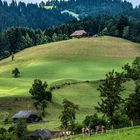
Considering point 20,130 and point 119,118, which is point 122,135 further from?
point 20,130

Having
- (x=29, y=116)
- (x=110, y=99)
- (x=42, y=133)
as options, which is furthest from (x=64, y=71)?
(x=110, y=99)

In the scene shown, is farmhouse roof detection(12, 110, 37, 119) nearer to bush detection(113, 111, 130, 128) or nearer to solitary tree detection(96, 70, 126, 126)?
solitary tree detection(96, 70, 126, 126)

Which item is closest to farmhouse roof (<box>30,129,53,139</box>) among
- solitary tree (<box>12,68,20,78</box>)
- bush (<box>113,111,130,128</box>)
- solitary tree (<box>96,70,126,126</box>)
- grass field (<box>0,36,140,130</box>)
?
grass field (<box>0,36,140,130</box>)

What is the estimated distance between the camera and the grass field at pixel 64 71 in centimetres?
10712

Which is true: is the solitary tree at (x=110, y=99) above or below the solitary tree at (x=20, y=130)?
above

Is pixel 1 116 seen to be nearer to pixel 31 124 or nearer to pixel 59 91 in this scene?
pixel 31 124

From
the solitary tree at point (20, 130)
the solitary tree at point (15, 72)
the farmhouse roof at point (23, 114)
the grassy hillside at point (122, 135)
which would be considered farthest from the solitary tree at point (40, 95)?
the grassy hillside at point (122, 135)

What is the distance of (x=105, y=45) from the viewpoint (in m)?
196

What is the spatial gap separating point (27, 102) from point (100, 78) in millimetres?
34273

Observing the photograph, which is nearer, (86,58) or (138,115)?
A: (138,115)

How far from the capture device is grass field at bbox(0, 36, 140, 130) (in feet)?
351

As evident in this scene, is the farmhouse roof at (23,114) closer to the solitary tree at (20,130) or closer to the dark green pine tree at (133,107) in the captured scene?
the solitary tree at (20,130)

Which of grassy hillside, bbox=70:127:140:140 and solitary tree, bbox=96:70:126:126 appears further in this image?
solitary tree, bbox=96:70:126:126

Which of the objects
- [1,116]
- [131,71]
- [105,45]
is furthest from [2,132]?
[105,45]
